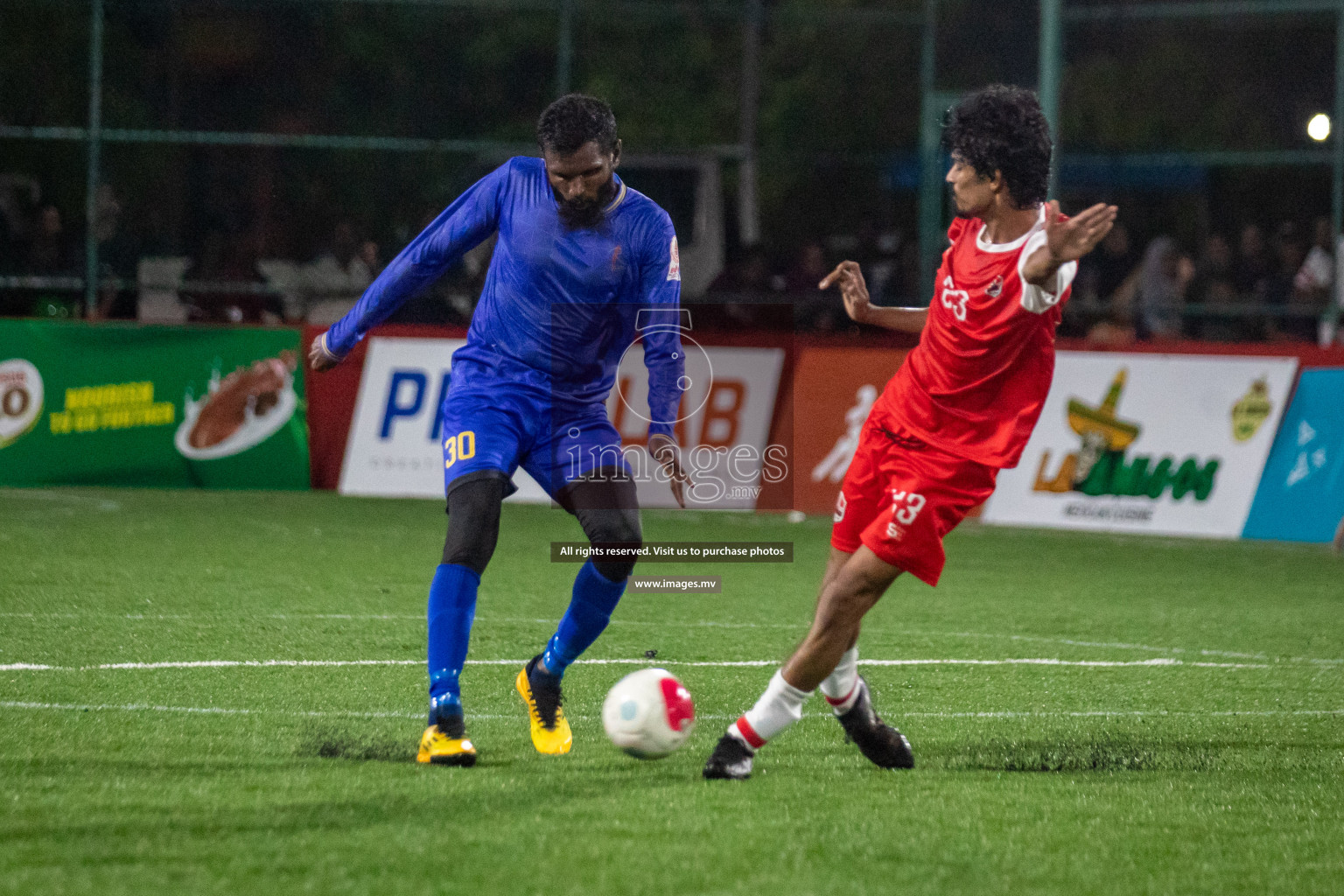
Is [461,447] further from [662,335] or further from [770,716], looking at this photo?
[770,716]

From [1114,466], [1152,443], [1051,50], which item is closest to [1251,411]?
[1152,443]

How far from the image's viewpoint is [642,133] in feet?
106

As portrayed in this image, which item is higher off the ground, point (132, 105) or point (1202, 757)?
point (132, 105)

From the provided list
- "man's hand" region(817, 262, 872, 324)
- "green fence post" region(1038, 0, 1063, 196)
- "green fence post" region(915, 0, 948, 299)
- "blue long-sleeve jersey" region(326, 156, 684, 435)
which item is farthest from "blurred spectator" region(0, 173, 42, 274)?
"man's hand" region(817, 262, 872, 324)


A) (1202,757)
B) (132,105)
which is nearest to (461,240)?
(1202,757)

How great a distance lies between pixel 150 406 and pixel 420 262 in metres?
9.55

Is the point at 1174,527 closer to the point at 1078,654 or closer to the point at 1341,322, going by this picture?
the point at 1341,322

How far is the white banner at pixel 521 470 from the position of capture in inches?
568

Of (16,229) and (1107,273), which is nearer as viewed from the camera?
(16,229)

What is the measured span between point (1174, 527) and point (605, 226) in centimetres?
885

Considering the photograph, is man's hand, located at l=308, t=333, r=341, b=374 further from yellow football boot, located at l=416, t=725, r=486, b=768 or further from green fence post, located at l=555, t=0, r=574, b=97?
green fence post, located at l=555, t=0, r=574, b=97

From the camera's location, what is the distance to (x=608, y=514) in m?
5.87

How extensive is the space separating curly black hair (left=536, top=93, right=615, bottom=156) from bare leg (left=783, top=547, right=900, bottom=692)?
4.96ft

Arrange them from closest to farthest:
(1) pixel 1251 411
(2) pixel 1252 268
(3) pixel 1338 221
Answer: (1) pixel 1251 411
(3) pixel 1338 221
(2) pixel 1252 268
